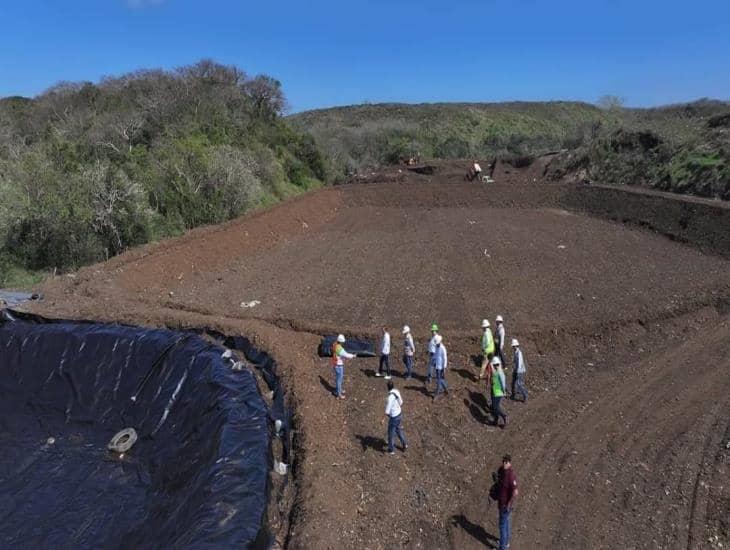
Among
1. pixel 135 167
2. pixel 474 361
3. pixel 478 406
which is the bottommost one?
pixel 478 406

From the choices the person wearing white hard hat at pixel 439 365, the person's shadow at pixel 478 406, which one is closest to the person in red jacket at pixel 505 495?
the person's shadow at pixel 478 406

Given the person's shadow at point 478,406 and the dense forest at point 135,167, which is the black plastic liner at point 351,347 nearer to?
the person's shadow at point 478,406

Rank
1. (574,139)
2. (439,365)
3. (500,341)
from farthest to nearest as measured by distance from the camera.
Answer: (574,139) → (500,341) → (439,365)

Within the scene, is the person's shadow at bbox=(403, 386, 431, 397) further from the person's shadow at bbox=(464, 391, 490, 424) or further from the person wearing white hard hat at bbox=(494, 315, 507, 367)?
the person wearing white hard hat at bbox=(494, 315, 507, 367)

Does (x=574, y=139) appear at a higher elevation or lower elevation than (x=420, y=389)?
higher

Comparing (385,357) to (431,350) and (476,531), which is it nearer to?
(431,350)

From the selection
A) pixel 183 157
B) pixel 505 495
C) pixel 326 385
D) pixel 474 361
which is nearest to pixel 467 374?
pixel 474 361
